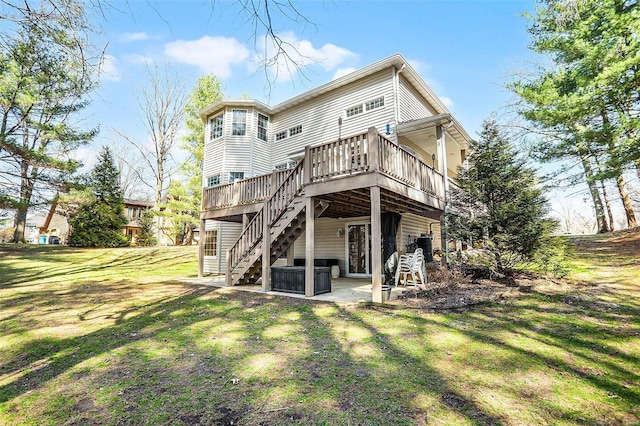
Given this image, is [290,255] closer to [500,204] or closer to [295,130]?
[500,204]

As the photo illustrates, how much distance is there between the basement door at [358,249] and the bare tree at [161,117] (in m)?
18.5

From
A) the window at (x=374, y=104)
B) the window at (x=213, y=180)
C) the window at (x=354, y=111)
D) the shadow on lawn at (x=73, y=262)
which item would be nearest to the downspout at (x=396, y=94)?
the window at (x=374, y=104)

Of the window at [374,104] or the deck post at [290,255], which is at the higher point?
the window at [374,104]

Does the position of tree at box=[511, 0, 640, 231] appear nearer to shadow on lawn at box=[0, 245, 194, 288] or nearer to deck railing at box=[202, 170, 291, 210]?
deck railing at box=[202, 170, 291, 210]

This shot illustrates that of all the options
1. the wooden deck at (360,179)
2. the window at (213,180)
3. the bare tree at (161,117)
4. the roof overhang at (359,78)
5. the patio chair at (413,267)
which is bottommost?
the patio chair at (413,267)

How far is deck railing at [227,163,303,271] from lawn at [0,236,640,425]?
2.75 m

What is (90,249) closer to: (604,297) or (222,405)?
(222,405)

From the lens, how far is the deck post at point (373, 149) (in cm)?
693

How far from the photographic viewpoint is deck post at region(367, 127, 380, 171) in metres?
6.93

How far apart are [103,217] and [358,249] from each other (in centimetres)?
1810

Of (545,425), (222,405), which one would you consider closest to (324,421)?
(222,405)

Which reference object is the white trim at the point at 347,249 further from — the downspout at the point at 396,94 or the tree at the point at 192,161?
the tree at the point at 192,161

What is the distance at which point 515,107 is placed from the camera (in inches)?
534

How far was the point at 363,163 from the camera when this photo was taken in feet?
23.8
